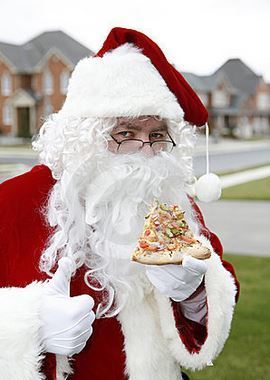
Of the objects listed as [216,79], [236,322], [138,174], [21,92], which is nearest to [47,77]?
[21,92]

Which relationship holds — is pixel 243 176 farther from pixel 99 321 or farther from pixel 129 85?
pixel 99 321

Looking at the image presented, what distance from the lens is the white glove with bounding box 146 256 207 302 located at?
204 cm

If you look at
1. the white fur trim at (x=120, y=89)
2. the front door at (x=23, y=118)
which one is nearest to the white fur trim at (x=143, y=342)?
the white fur trim at (x=120, y=89)

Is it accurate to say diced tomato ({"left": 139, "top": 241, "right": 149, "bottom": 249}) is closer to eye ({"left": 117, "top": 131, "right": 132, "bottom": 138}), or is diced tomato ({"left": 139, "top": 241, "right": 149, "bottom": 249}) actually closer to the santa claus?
the santa claus

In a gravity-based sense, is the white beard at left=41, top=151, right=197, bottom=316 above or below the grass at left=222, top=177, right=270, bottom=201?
above

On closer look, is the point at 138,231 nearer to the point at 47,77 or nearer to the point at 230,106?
the point at 47,77

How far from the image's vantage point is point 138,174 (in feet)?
7.63

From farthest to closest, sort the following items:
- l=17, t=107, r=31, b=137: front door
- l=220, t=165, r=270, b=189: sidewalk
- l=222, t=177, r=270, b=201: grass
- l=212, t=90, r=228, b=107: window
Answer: l=212, t=90, r=228, b=107: window, l=17, t=107, r=31, b=137: front door, l=220, t=165, r=270, b=189: sidewalk, l=222, t=177, r=270, b=201: grass

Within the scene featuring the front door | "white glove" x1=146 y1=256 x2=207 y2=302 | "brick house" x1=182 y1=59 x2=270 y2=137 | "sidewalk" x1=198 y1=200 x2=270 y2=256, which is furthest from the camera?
"brick house" x1=182 y1=59 x2=270 y2=137

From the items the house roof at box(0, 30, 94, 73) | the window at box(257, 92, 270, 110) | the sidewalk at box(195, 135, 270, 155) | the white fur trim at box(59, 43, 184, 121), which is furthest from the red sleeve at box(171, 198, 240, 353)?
the window at box(257, 92, 270, 110)

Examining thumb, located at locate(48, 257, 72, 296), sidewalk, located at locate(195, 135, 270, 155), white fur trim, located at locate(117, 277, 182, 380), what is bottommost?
sidewalk, located at locate(195, 135, 270, 155)

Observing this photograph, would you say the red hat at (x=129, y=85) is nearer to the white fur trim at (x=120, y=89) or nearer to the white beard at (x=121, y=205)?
the white fur trim at (x=120, y=89)

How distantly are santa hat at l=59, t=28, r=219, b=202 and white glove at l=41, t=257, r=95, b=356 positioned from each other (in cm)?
63

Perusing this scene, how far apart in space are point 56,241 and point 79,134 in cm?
41
